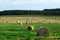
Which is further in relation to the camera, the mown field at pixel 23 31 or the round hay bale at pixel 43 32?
the round hay bale at pixel 43 32

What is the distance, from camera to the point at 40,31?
1173 inches

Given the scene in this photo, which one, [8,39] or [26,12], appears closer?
[8,39]

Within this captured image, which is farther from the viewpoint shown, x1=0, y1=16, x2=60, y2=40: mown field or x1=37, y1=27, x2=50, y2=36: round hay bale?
x1=37, y1=27, x2=50, y2=36: round hay bale

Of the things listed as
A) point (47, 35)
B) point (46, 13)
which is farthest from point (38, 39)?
point (46, 13)

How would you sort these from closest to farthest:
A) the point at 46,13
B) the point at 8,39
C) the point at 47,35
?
the point at 8,39 < the point at 47,35 < the point at 46,13

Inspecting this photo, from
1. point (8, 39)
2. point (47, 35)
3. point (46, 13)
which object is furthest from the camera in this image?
point (46, 13)

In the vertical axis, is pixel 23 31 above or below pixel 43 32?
below

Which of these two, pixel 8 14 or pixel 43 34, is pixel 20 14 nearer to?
pixel 8 14

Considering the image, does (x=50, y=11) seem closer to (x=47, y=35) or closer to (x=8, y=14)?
(x=8, y=14)

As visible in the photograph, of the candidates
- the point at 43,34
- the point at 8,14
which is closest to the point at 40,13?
the point at 8,14

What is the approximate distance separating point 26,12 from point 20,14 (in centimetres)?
230

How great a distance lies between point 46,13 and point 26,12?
8364 millimetres

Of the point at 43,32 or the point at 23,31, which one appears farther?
the point at 23,31

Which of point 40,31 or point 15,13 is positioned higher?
point 40,31
